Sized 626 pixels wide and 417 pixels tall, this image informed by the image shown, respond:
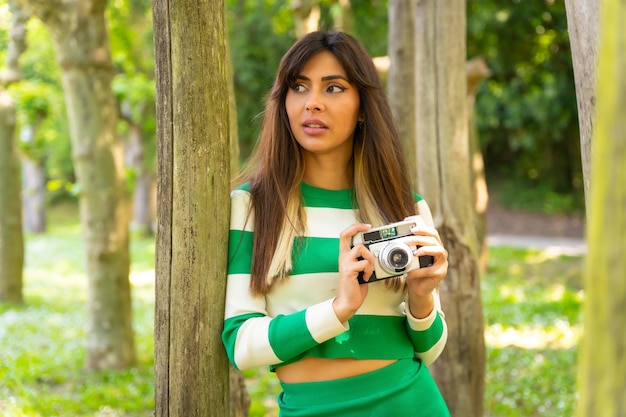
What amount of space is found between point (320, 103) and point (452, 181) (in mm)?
1734

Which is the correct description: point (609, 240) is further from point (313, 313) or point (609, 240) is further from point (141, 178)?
point (141, 178)

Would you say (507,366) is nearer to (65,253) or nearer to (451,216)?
(451,216)

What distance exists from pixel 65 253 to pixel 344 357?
15.7 metres

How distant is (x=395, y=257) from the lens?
2119 millimetres

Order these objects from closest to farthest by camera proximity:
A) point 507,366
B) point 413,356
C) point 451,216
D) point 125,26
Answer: point 413,356 < point 451,216 < point 507,366 < point 125,26

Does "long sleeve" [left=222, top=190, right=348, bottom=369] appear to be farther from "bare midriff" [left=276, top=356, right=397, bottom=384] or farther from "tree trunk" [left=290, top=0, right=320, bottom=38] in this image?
"tree trunk" [left=290, top=0, right=320, bottom=38]

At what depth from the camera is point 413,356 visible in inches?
93.5

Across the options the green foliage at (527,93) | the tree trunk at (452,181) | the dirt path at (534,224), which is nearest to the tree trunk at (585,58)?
the tree trunk at (452,181)

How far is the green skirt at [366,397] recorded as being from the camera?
2145 millimetres

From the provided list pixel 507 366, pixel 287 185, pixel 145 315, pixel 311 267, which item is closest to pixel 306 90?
pixel 287 185

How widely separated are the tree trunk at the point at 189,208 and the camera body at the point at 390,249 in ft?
1.67

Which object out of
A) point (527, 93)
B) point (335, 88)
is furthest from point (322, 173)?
point (527, 93)

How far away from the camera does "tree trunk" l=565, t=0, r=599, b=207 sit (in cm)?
201

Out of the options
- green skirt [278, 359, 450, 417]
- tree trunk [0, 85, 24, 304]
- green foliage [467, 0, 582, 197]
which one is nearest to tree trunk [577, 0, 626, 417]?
green skirt [278, 359, 450, 417]
